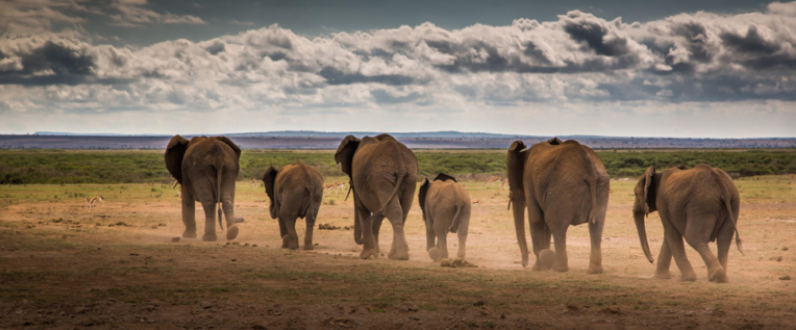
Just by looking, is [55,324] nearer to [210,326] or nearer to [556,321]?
[210,326]

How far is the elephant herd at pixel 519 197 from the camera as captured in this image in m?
11.4

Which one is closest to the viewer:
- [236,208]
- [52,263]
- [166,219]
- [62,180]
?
[52,263]

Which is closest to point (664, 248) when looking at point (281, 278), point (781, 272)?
point (781, 272)

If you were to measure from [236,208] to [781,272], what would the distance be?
63.2ft

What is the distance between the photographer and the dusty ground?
854cm

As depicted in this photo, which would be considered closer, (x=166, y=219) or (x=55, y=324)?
(x=55, y=324)

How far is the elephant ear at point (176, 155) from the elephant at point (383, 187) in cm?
612

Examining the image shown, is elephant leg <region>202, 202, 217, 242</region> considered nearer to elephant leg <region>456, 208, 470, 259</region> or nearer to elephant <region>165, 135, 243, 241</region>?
elephant <region>165, 135, 243, 241</region>

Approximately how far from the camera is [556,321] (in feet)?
27.9

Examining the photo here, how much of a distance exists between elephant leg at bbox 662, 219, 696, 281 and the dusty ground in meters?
0.22

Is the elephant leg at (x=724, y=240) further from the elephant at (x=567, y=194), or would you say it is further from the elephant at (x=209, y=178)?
the elephant at (x=209, y=178)

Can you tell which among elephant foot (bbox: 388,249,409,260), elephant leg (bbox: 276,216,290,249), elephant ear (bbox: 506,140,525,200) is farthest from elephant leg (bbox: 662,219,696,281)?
elephant leg (bbox: 276,216,290,249)

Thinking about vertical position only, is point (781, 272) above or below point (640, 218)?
below

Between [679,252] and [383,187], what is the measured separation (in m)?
5.32
